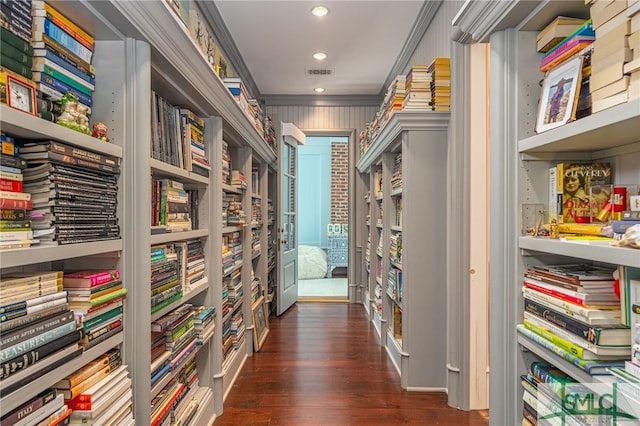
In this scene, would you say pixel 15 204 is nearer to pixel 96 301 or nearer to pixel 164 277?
pixel 96 301

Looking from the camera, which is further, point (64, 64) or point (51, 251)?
point (64, 64)

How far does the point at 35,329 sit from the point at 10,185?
354mm

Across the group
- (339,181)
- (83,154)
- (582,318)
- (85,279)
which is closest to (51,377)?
(85,279)

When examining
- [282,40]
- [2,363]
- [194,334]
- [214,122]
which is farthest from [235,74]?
[2,363]

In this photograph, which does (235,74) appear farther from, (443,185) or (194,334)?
(194,334)

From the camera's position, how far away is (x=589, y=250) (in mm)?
974

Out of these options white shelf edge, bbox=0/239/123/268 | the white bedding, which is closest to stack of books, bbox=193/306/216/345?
white shelf edge, bbox=0/239/123/268

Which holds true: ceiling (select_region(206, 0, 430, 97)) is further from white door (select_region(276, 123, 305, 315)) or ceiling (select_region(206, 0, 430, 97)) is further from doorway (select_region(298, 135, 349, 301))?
doorway (select_region(298, 135, 349, 301))

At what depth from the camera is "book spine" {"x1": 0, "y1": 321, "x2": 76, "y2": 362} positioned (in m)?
0.82

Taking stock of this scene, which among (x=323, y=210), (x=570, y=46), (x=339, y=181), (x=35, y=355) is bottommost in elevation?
(x=35, y=355)

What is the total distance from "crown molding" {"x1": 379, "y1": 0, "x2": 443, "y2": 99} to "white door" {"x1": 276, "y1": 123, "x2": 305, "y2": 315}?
54.8 inches

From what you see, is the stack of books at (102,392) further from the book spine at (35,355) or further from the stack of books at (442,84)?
the stack of books at (442,84)

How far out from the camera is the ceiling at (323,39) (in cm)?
296

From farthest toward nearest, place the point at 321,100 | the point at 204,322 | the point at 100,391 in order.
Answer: the point at 321,100 → the point at 204,322 → the point at 100,391
